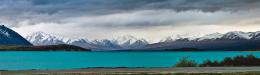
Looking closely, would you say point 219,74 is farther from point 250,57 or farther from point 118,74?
point 250,57

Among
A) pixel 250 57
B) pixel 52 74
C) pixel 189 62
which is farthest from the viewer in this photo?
pixel 250 57

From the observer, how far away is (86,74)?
132 feet

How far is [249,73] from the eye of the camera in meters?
41.1

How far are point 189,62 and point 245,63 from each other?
7775 millimetres

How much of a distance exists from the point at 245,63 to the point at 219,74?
21292 millimetres

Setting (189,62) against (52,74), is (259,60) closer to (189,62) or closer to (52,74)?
(189,62)

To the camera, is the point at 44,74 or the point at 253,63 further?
the point at 253,63

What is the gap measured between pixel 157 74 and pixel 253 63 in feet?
76.9

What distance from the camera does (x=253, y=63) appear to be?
59906 mm

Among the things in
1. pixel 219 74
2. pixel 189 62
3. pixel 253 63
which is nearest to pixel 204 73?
pixel 219 74

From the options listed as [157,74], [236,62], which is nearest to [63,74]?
[157,74]

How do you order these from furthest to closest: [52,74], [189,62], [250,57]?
[250,57] < [189,62] < [52,74]

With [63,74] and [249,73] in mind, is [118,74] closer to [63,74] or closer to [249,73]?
[63,74]

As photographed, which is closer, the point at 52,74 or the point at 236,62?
the point at 52,74
